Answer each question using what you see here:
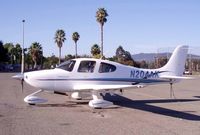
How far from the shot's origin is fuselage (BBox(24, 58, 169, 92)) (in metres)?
16.1

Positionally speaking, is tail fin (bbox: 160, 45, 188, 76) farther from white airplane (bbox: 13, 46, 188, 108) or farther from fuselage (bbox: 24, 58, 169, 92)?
fuselage (bbox: 24, 58, 169, 92)

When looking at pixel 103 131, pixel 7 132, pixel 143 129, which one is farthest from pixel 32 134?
pixel 143 129

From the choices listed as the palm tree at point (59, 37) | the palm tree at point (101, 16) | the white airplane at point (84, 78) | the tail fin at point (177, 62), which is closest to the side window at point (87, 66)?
the white airplane at point (84, 78)

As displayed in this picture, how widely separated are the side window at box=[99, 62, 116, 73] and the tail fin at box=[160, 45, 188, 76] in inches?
138

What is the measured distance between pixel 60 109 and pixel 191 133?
6.60 metres

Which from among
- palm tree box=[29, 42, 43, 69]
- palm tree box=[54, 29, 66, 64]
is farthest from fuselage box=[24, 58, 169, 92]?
palm tree box=[29, 42, 43, 69]

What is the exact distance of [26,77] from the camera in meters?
16.2

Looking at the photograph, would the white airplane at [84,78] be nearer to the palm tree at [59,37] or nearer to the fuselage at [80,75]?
the fuselage at [80,75]

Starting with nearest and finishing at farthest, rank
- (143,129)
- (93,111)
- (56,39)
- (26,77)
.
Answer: (143,129)
(93,111)
(26,77)
(56,39)

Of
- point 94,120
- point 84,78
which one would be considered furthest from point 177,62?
point 94,120

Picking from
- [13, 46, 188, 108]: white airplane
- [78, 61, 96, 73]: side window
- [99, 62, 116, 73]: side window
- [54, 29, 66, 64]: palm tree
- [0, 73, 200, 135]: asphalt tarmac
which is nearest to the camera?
[0, 73, 200, 135]: asphalt tarmac

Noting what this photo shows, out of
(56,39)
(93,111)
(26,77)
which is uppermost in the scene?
(56,39)

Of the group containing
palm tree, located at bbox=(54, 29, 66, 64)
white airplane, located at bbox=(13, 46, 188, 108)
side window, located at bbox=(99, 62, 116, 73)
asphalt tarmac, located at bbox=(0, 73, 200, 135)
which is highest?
palm tree, located at bbox=(54, 29, 66, 64)

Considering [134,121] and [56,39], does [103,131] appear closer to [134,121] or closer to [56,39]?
[134,121]
